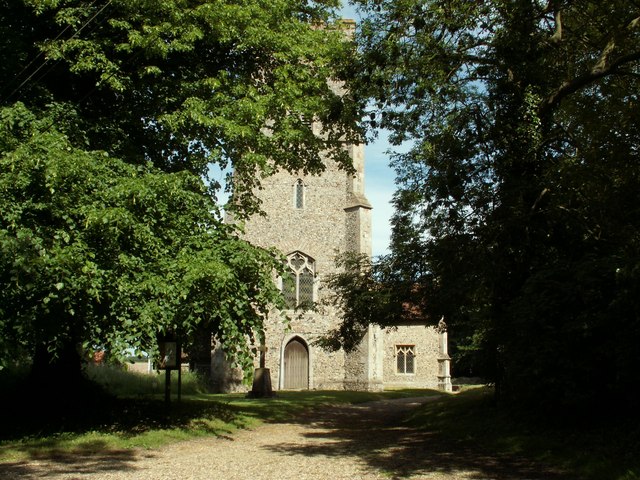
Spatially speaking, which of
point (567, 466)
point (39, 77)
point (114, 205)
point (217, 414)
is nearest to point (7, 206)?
point (114, 205)

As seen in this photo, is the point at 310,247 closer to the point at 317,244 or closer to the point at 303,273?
the point at 317,244

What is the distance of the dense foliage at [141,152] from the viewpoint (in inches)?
335

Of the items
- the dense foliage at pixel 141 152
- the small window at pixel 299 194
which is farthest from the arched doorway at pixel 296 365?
the dense foliage at pixel 141 152

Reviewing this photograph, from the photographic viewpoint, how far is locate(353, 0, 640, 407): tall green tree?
841 centimetres

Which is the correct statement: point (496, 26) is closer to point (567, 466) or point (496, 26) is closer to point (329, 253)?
point (567, 466)

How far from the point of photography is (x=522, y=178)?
34.4 feet

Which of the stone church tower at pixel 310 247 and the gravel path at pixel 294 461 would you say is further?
the stone church tower at pixel 310 247

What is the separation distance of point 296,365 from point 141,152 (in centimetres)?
1712

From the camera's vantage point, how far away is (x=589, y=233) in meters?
9.82

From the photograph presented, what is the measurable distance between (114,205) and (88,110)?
14.1ft

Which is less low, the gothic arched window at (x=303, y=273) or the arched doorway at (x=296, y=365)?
the gothic arched window at (x=303, y=273)

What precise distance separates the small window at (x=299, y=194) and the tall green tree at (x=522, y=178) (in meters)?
15.3

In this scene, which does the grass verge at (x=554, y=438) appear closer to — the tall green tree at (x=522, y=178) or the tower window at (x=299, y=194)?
the tall green tree at (x=522, y=178)

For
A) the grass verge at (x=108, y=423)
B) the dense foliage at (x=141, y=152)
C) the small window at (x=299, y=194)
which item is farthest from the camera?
the small window at (x=299, y=194)
